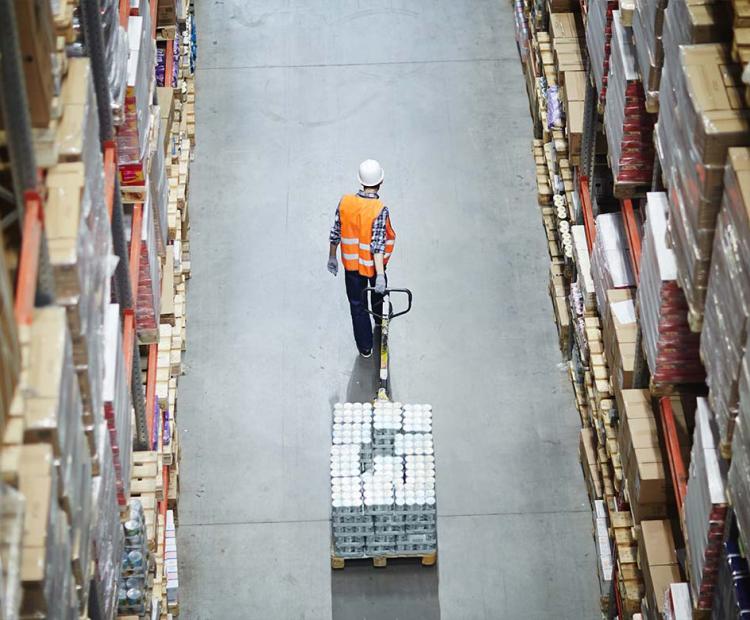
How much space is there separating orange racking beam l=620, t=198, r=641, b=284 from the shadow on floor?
112 inches

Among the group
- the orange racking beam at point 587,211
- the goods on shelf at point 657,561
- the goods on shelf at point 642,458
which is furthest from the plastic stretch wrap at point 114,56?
the goods on shelf at point 657,561

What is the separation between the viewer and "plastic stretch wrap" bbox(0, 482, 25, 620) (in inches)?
208

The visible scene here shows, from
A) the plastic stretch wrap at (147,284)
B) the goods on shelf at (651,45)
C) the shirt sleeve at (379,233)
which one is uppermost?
the goods on shelf at (651,45)

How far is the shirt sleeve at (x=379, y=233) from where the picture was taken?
11.7m

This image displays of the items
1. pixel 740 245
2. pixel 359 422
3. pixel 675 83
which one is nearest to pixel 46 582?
pixel 740 245

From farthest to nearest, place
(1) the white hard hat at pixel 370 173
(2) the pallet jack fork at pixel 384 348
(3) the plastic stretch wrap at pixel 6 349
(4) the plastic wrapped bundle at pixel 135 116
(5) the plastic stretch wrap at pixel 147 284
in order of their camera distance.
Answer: (2) the pallet jack fork at pixel 384 348
(1) the white hard hat at pixel 370 173
(5) the plastic stretch wrap at pixel 147 284
(4) the plastic wrapped bundle at pixel 135 116
(3) the plastic stretch wrap at pixel 6 349

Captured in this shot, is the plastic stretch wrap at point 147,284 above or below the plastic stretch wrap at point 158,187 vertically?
below

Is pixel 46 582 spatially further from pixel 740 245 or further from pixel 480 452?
pixel 480 452

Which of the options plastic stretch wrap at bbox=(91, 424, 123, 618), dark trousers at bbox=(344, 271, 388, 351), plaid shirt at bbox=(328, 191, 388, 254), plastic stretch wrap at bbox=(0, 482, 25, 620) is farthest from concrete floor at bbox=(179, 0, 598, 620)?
plastic stretch wrap at bbox=(0, 482, 25, 620)

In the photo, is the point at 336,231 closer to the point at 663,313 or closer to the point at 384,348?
the point at 384,348

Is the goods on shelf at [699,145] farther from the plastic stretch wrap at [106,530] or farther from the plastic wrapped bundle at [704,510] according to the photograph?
the plastic stretch wrap at [106,530]

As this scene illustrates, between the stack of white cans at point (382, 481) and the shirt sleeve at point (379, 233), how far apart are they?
139cm

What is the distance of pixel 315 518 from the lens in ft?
37.6

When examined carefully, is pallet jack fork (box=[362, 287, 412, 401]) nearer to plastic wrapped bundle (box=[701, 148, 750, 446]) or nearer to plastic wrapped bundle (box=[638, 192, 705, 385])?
plastic wrapped bundle (box=[638, 192, 705, 385])
